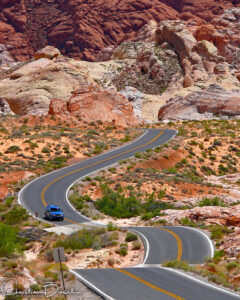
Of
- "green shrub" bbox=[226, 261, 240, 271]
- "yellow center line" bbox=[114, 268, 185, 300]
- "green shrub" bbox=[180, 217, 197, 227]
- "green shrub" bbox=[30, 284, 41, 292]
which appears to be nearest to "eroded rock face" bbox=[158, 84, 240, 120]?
"green shrub" bbox=[180, 217, 197, 227]

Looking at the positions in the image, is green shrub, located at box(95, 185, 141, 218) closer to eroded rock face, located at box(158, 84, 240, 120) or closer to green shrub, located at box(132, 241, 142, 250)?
green shrub, located at box(132, 241, 142, 250)

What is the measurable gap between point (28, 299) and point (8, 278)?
1.33 m

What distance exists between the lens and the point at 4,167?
4725 cm

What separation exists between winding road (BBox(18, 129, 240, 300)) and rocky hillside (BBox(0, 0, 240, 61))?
134 meters

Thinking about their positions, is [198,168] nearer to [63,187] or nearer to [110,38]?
[63,187]

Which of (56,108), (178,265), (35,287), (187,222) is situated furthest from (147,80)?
(35,287)

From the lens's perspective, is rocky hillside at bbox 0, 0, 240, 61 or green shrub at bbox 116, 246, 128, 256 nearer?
green shrub at bbox 116, 246, 128, 256

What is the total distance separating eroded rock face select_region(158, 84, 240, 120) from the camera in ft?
295

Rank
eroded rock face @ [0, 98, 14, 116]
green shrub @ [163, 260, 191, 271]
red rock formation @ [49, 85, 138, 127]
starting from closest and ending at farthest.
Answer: green shrub @ [163, 260, 191, 271] → red rock formation @ [49, 85, 138, 127] → eroded rock face @ [0, 98, 14, 116]

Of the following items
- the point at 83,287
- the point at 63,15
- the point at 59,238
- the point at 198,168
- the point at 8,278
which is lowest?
the point at 198,168

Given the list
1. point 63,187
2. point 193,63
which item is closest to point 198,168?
point 63,187

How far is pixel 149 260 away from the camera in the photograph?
2233 centimetres

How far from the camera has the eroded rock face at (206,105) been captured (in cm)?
8994
